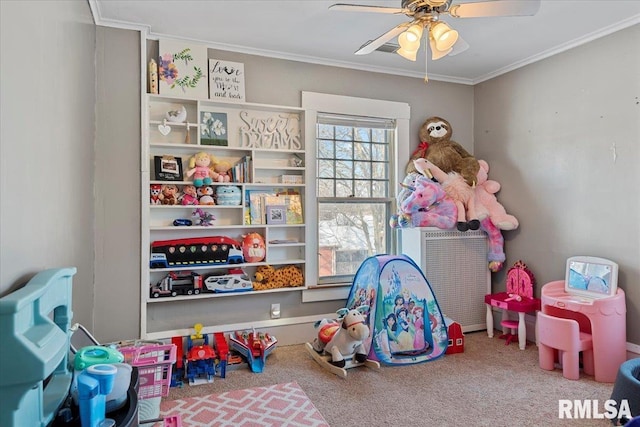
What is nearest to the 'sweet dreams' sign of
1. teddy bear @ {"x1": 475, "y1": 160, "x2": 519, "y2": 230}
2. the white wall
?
the white wall

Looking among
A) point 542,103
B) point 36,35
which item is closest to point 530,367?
point 542,103

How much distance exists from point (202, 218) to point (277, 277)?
81cm

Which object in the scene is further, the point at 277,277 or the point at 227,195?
the point at 277,277

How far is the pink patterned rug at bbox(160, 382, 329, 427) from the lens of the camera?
7.16ft

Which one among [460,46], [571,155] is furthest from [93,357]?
[571,155]

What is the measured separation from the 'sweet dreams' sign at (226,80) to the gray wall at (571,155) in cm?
255

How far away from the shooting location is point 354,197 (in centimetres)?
377

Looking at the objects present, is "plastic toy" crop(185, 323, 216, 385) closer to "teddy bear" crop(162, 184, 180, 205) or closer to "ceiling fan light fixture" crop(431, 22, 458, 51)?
"teddy bear" crop(162, 184, 180, 205)

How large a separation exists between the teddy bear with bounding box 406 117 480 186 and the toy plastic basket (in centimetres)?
272

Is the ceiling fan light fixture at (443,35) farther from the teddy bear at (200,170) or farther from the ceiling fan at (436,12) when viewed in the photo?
the teddy bear at (200,170)

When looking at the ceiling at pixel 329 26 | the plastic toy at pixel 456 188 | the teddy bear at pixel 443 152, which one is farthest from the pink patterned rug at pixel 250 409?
the ceiling at pixel 329 26

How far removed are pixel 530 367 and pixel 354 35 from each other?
287cm

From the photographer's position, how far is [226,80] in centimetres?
326

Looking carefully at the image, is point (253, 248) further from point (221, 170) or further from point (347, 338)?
point (347, 338)
